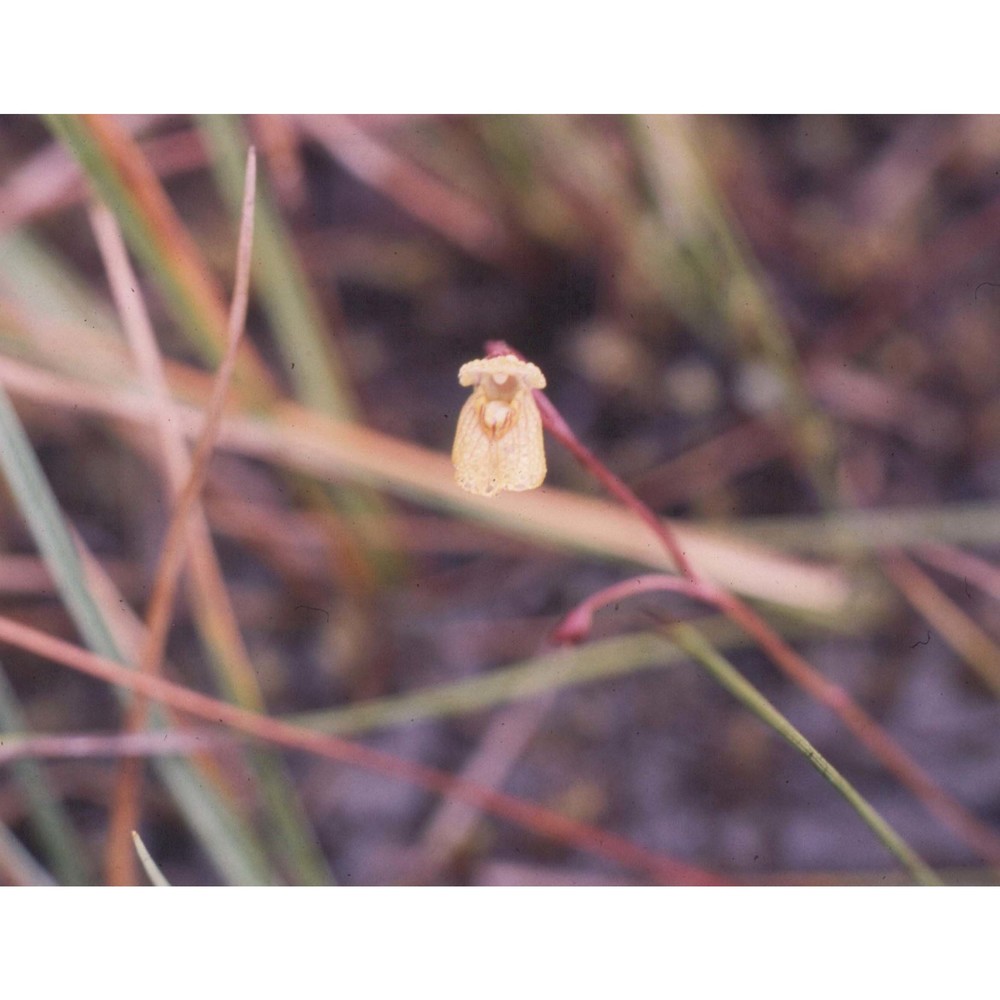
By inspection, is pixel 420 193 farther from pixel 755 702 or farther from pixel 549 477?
pixel 755 702

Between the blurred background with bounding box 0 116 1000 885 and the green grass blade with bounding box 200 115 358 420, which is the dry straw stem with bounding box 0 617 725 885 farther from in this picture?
the green grass blade with bounding box 200 115 358 420

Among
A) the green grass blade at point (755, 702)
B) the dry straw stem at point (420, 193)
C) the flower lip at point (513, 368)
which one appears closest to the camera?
the green grass blade at point (755, 702)

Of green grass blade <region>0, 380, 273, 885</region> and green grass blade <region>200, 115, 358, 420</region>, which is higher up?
green grass blade <region>200, 115, 358, 420</region>

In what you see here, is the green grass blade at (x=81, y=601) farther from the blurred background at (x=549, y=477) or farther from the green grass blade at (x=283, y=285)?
the green grass blade at (x=283, y=285)

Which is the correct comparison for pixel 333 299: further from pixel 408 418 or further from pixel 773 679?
pixel 773 679

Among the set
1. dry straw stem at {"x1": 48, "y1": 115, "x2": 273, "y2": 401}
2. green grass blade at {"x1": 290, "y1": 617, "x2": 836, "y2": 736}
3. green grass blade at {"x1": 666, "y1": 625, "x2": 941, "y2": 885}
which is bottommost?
green grass blade at {"x1": 666, "y1": 625, "x2": 941, "y2": 885}

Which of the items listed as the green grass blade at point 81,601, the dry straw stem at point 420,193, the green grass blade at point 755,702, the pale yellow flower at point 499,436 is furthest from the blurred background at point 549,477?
the green grass blade at point 755,702

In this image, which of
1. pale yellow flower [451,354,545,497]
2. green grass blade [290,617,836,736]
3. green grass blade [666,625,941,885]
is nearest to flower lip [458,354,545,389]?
pale yellow flower [451,354,545,497]

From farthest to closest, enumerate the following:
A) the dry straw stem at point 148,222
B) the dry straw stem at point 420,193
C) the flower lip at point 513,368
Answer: the dry straw stem at point 420,193 → the dry straw stem at point 148,222 → the flower lip at point 513,368
